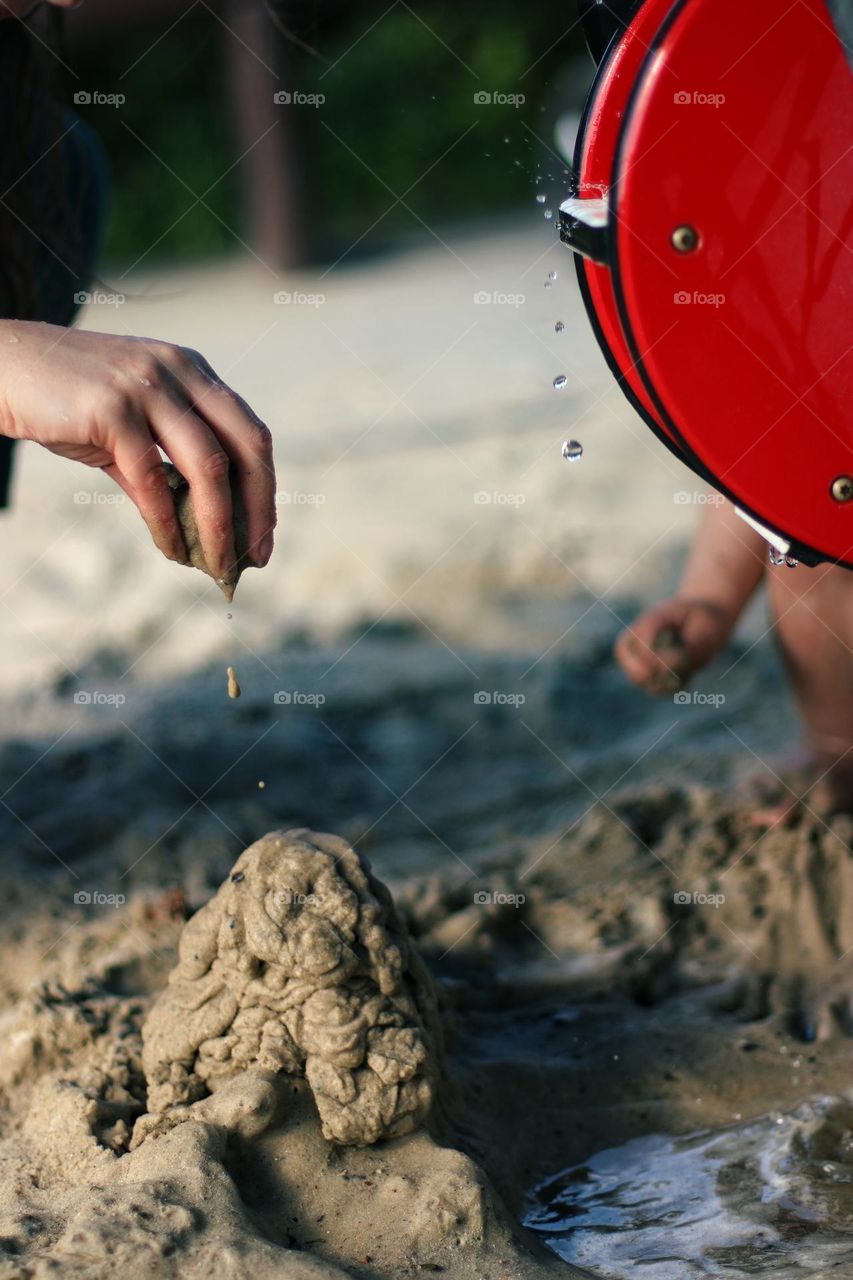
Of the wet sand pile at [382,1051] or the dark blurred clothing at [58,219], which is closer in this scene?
the wet sand pile at [382,1051]

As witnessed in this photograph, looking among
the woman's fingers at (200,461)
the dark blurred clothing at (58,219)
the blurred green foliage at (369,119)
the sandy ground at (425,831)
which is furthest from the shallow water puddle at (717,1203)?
the blurred green foliage at (369,119)

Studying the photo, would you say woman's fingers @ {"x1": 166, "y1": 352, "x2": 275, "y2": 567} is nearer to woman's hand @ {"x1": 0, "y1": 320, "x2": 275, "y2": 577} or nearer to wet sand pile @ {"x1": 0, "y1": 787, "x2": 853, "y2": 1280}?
woman's hand @ {"x1": 0, "y1": 320, "x2": 275, "y2": 577}

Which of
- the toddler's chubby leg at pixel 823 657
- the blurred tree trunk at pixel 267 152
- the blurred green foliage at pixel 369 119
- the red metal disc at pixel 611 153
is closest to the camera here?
the red metal disc at pixel 611 153

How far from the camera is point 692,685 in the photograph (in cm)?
254

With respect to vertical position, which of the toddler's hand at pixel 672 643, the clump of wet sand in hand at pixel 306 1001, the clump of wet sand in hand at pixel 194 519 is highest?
the clump of wet sand in hand at pixel 194 519

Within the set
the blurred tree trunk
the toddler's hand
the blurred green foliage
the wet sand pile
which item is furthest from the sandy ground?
the blurred green foliage

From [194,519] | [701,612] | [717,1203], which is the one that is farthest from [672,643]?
[194,519]

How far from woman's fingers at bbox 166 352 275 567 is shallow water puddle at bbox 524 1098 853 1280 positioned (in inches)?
29.1

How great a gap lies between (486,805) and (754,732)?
1.62ft

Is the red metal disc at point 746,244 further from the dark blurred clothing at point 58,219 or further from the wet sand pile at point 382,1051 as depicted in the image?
the dark blurred clothing at point 58,219

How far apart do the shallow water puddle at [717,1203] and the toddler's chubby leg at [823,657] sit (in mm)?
660

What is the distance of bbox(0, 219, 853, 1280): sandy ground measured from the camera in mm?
1234

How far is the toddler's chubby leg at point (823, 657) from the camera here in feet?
6.55

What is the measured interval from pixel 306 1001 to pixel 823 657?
108 centimetres
